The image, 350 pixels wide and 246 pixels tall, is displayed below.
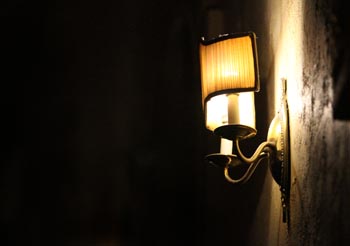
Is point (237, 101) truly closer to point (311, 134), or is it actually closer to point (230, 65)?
point (230, 65)

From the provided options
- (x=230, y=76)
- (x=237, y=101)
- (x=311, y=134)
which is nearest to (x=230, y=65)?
(x=230, y=76)

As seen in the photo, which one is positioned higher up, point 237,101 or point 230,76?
point 230,76

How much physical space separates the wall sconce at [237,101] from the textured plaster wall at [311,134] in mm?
106

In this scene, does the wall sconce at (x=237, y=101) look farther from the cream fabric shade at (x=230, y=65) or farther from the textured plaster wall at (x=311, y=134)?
the textured plaster wall at (x=311, y=134)

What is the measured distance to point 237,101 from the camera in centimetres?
251

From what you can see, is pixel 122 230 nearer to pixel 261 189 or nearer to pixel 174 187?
pixel 174 187

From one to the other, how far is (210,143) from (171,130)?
186 cm

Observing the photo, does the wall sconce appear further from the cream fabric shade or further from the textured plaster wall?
the textured plaster wall

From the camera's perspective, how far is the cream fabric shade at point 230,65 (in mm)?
2445

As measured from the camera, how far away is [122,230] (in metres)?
8.15

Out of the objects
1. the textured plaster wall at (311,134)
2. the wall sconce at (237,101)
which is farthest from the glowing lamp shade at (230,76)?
the textured plaster wall at (311,134)

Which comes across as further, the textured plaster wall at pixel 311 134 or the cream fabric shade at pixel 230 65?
the cream fabric shade at pixel 230 65

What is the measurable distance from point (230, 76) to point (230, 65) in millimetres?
52

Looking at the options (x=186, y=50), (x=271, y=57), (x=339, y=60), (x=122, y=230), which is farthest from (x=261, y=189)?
(x=122, y=230)
